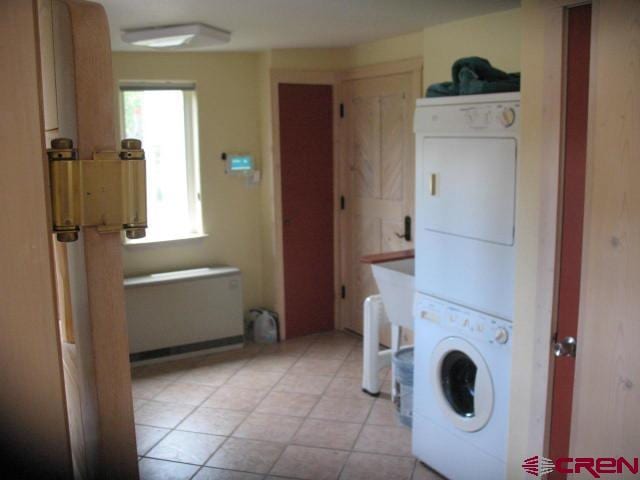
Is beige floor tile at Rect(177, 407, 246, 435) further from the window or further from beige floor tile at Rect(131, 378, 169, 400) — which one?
the window

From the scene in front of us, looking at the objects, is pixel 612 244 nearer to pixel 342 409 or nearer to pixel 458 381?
pixel 458 381

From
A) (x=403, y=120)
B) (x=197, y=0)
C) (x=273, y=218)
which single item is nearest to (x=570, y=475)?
(x=197, y=0)

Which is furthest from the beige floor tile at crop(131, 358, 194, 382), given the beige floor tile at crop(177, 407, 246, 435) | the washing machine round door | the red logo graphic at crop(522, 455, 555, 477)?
the red logo graphic at crop(522, 455, 555, 477)

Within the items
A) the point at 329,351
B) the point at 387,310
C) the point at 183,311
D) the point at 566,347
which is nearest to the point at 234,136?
the point at 183,311

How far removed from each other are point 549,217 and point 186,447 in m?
2.33

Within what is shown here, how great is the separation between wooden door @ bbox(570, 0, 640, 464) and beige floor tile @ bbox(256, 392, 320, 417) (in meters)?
2.10

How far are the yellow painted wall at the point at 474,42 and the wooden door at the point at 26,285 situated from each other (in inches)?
116

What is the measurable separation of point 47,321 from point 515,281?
189cm

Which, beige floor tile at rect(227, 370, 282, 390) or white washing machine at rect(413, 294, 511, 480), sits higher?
white washing machine at rect(413, 294, 511, 480)

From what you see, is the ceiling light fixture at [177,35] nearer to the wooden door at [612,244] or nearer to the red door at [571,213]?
the red door at [571,213]

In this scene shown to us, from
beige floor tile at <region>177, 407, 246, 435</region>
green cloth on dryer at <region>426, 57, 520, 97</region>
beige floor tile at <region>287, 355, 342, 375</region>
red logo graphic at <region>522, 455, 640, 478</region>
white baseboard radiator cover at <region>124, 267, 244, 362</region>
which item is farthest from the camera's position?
white baseboard radiator cover at <region>124, 267, 244, 362</region>

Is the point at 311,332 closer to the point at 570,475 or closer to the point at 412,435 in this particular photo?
the point at 412,435

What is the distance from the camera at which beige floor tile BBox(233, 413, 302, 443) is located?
345 centimetres

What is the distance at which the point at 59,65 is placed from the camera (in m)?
0.79
